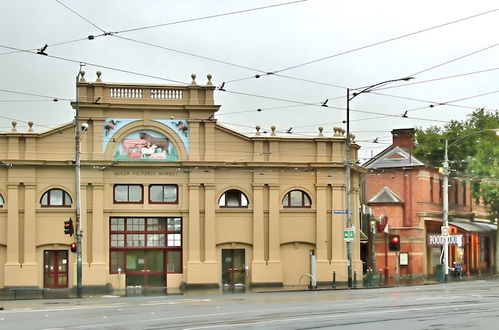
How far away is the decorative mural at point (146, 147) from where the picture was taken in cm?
5019

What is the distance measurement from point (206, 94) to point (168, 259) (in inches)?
363

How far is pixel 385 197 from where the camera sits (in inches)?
2564

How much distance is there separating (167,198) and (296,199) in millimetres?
7308

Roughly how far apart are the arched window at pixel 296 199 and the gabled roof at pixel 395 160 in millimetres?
14970

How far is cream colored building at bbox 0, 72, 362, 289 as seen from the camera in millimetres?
49156

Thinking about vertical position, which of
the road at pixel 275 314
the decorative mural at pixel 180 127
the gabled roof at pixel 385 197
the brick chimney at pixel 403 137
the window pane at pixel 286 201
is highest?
the brick chimney at pixel 403 137

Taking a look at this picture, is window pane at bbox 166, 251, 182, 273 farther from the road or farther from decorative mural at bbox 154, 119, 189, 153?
the road

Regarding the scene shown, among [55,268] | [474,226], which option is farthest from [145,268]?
[474,226]

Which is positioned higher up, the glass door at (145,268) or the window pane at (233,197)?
the window pane at (233,197)

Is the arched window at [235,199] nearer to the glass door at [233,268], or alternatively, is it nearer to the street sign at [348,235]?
the glass door at [233,268]

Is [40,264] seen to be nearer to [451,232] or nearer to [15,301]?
[15,301]

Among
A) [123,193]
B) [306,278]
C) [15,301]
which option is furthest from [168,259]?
[15,301]

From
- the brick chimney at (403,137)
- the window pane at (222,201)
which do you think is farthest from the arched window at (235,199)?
the brick chimney at (403,137)

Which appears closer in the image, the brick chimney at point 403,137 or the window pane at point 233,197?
the window pane at point 233,197
